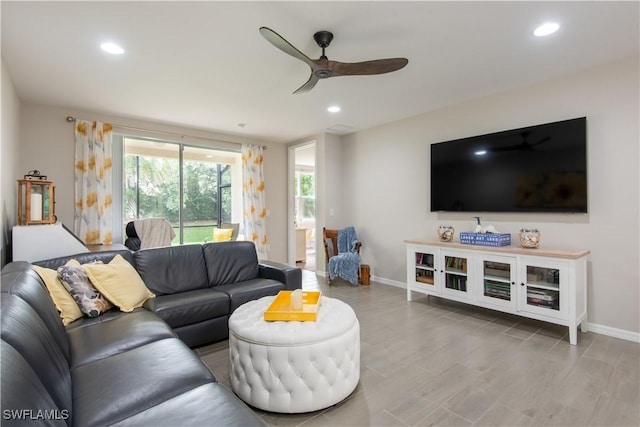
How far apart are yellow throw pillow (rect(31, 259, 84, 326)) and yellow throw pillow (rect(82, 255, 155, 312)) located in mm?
176

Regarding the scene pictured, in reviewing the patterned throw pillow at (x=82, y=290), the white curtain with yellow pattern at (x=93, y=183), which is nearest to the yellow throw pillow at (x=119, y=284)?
the patterned throw pillow at (x=82, y=290)

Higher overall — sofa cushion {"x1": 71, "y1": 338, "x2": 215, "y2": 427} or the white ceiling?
the white ceiling

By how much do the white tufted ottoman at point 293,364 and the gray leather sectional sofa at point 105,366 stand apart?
0.33 m

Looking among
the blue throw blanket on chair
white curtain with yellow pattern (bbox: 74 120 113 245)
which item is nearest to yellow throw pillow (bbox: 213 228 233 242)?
white curtain with yellow pattern (bbox: 74 120 113 245)

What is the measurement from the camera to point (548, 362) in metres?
2.37

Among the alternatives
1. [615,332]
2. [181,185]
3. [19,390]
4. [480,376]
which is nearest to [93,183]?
[181,185]

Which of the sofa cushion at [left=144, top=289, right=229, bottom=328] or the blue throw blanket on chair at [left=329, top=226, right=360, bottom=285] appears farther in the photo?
the blue throw blanket on chair at [left=329, top=226, right=360, bottom=285]

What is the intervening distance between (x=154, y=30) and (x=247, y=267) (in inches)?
91.3

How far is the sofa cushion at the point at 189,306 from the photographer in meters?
2.48

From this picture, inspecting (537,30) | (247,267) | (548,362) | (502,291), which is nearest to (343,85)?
(537,30)

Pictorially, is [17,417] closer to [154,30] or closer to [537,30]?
[154,30]

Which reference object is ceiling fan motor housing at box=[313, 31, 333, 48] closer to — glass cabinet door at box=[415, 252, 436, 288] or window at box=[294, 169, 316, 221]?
glass cabinet door at box=[415, 252, 436, 288]

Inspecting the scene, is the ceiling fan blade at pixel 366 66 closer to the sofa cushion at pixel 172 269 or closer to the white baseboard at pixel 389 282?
the sofa cushion at pixel 172 269

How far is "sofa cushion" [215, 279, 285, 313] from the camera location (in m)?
2.83
